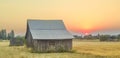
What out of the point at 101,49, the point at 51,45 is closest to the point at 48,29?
the point at 51,45

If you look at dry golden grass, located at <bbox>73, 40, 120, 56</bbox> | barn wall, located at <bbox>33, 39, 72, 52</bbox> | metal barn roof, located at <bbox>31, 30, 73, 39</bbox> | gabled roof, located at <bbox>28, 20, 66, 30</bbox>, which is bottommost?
dry golden grass, located at <bbox>73, 40, 120, 56</bbox>

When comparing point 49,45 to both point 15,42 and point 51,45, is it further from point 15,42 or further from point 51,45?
point 15,42

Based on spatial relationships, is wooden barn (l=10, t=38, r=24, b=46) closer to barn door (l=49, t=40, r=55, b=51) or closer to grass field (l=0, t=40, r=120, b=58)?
grass field (l=0, t=40, r=120, b=58)

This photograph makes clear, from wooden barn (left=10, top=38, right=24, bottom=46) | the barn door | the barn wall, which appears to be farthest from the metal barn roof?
wooden barn (left=10, top=38, right=24, bottom=46)

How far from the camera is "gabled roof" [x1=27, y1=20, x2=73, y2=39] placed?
51.9m

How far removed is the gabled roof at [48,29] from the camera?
5188 cm

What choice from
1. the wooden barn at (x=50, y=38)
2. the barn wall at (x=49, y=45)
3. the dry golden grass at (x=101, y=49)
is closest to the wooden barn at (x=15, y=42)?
the dry golden grass at (x=101, y=49)

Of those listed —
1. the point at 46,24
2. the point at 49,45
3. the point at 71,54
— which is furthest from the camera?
the point at 46,24

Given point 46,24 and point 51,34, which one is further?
point 46,24

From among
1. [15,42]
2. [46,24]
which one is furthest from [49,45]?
[15,42]

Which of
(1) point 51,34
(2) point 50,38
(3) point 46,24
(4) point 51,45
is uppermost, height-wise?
(3) point 46,24

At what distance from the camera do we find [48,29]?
5562 centimetres

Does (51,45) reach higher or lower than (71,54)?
higher

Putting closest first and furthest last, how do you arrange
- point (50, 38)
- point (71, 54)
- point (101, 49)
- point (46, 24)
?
point (71, 54), point (50, 38), point (46, 24), point (101, 49)
